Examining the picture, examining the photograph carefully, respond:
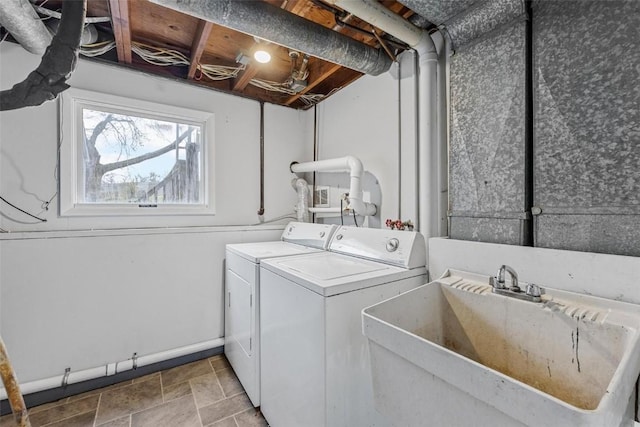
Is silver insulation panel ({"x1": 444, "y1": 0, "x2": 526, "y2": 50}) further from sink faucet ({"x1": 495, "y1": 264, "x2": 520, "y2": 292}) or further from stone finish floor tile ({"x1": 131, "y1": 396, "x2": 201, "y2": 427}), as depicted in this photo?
stone finish floor tile ({"x1": 131, "y1": 396, "x2": 201, "y2": 427})

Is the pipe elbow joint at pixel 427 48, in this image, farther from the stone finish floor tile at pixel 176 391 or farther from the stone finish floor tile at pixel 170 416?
the stone finish floor tile at pixel 176 391

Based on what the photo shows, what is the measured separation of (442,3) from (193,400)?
2.64 m

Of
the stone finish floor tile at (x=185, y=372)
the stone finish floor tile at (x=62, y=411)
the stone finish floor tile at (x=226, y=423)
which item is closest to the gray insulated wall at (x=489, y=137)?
the stone finish floor tile at (x=226, y=423)

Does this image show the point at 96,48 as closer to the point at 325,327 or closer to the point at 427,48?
the point at 427,48

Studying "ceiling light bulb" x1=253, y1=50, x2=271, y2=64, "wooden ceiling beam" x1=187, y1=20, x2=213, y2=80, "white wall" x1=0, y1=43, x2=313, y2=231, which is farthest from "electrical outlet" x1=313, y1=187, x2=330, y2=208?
"wooden ceiling beam" x1=187, y1=20, x2=213, y2=80

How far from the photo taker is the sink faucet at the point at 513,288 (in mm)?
975

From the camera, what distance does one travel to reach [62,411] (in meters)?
1.65

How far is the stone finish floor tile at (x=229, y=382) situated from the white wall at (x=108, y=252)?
0.35m

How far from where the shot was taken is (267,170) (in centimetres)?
265

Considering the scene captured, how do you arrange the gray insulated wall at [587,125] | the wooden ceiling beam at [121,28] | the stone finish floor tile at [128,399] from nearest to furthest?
1. the gray insulated wall at [587,125]
2. the wooden ceiling beam at [121,28]
3. the stone finish floor tile at [128,399]

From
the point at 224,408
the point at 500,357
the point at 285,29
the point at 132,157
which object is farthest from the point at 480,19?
the point at 224,408

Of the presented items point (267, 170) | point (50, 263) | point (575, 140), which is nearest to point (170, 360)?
point (50, 263)

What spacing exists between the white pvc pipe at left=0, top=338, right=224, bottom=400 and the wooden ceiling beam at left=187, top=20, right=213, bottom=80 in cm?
218

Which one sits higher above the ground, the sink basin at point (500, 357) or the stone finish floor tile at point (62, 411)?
the sink basin at point (500, 357)
